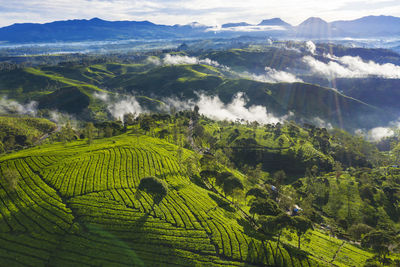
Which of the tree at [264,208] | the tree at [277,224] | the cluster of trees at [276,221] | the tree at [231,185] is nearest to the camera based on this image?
the tree at [277,224]

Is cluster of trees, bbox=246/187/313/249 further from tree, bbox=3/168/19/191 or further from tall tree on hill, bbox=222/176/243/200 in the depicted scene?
tree, bbox=3/168/19/191

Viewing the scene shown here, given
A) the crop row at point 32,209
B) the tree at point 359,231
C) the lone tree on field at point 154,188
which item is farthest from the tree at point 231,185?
the crop row at point 32,209

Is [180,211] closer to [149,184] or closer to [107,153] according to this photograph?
[149,184]

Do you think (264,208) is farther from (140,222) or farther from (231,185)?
(140,222)

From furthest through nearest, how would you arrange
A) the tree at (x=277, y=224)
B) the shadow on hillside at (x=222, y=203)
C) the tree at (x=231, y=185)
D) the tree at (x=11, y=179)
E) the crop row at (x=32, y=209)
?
the tree at (x=231, y=185) < the shadow on hillside at (x=222, y=203) < the tree at (x=11, y=179) < the tree at (x=277, y=224) < the crop row at (x=32, y=209)

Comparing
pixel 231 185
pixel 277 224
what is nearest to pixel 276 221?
pixel 277 224

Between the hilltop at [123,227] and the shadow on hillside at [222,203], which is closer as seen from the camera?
the hilltop at [123,227]

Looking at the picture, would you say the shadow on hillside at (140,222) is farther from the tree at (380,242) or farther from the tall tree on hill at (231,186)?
the tree at (380,242)

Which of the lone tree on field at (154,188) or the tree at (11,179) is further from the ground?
the tree at (11,179)

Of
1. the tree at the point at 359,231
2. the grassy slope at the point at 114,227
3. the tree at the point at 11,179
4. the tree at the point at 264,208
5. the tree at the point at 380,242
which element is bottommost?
the tree at the point at 359,231
